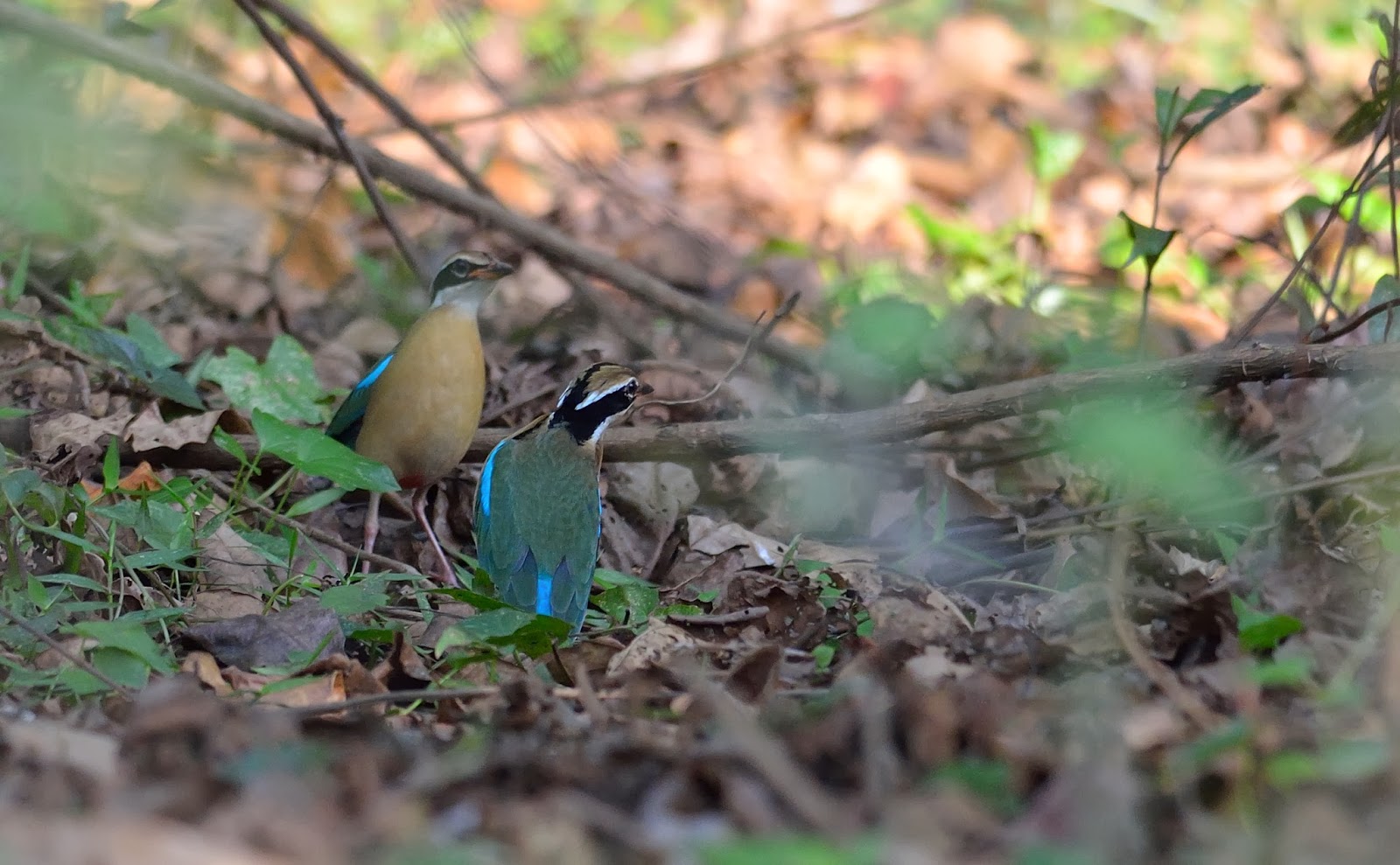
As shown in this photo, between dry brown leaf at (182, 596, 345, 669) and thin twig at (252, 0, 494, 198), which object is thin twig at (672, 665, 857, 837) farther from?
thin twig at (252, 0, 494, 198)

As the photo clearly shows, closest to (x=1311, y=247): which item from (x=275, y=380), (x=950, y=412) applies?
(x=950, y=412)

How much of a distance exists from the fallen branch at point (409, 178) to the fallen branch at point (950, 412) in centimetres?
125

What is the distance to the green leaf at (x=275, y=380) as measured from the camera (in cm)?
544

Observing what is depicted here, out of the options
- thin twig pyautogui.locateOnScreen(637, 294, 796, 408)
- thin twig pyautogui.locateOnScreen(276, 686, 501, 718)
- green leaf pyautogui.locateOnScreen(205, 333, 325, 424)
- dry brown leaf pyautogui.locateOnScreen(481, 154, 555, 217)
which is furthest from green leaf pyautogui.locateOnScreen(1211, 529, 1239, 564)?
dry brown leaf pyautogui.locateOnScreen(481, 154, 555, 217)

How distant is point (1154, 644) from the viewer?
3.45m

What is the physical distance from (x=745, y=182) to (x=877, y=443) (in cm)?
492

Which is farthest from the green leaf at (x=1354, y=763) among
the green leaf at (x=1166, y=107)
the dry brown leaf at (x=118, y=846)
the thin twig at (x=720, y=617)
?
the green leaf at (x=1166, y=107)

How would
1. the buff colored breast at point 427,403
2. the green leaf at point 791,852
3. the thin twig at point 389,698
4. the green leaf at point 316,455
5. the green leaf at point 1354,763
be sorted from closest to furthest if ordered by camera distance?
A: 1. the green leaf at point 791,852
2. the green leaf at point 1354,763
3. the thin twig at point 389,698
4. the green leaf at point 316,455
5. the buff colored breast at point 427,403

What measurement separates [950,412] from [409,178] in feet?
9.39

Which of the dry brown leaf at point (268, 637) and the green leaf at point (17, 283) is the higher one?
the green leaf at point (17, 283)

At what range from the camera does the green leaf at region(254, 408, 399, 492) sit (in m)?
4.14

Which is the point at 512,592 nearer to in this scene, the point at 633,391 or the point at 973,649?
the point at 633,391

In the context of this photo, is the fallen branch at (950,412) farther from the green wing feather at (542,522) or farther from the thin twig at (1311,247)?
the thin twig at (1311,247)

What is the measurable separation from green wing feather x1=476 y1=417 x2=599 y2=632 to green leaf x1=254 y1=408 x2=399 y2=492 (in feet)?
2.25
